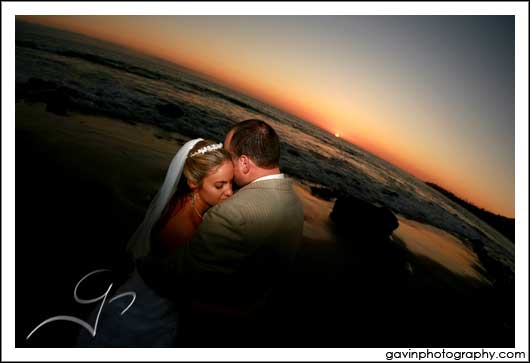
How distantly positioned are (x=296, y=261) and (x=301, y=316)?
58.9 inches

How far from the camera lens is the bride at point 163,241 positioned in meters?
2.08

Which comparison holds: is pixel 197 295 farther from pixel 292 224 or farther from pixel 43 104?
pixel 43 104

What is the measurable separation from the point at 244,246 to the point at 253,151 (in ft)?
2.64

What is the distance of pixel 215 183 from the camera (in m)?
2.21

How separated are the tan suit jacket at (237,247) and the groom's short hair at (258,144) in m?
0.22

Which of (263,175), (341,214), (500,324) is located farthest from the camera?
(341,214)

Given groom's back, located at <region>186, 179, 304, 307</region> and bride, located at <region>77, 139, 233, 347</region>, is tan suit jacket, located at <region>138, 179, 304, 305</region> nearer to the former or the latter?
groom's back, located at <region>186, 179, 304, 307</region>

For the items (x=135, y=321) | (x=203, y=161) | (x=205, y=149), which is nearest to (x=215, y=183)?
(x=203, y=161)

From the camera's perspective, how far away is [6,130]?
2.84 metres

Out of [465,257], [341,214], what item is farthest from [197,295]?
[465,257]

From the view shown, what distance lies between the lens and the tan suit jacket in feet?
5.60

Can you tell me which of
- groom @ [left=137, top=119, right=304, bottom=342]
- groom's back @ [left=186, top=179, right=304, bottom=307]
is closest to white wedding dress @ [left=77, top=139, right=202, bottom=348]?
groom @ [left=137, top=119, right=304, bottom=342]

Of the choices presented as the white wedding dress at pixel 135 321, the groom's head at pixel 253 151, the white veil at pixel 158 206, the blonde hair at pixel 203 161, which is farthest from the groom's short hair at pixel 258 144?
the white wedding dress at pixel 135 321

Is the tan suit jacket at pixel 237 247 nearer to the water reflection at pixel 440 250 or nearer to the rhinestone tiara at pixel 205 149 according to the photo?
the rhinestone tiara at pixel 205 149
